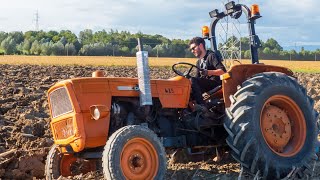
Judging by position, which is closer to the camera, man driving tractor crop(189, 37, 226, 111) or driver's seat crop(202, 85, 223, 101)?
man driving tractor crop(189, 37, 226, 111)

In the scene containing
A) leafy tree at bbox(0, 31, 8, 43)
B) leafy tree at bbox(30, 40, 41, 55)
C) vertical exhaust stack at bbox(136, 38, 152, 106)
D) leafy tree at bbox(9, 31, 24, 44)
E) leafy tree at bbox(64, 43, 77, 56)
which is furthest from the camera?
leafy tree at bbox(0, 31, 8, 43)

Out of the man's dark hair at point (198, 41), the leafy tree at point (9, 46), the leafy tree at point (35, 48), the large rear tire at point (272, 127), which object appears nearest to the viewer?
the large rear tire at point (272, 127)

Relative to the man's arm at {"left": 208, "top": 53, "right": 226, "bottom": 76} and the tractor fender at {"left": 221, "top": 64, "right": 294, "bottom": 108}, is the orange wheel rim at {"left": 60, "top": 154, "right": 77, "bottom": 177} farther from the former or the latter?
the man's arm at {"left": 208, "top": 53, "right": 226, "bottom": 76}

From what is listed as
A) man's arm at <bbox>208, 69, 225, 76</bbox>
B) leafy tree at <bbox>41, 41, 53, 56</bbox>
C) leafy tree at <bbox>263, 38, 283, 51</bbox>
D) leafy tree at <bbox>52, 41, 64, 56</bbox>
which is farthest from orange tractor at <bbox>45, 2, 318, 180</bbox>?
leafy tree at <bbox>263, 38, 283, 51</bbox>

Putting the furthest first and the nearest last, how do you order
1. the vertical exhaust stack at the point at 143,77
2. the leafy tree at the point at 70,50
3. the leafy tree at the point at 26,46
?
the leafy tree at the point at 26,46
the leafy tree at the point at 70,50
the vertical exhaust stack at the point at 143,77

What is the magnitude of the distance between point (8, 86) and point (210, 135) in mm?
10534

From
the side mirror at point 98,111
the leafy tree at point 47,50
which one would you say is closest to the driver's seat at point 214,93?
the side mirror at point 98,111

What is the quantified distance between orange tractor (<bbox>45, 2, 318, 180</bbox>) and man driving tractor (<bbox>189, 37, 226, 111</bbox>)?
128 mm

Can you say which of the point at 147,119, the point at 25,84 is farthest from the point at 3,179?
the point at 25,84

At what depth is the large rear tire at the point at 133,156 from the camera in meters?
5.43

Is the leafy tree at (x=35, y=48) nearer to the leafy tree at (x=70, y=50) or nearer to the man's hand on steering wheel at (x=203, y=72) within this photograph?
the leafy tree at (x=70, y=50)

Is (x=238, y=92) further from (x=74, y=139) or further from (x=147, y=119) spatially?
(x=74, y=139)

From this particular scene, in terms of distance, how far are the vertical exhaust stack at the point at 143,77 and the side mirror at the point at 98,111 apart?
484mm

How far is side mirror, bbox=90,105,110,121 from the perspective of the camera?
585 centimetres
